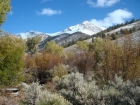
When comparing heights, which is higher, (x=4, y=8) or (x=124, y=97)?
(x=4, y=8)

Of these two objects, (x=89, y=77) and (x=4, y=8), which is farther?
(x=89, y=77)

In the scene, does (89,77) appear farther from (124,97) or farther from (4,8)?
(124,97)

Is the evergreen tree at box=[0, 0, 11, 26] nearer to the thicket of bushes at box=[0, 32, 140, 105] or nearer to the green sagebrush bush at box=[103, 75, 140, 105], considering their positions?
the thicket of bushes at box=[0, 32, 140, 105]

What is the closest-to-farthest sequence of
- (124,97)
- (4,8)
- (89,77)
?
(124,97) < (4,8) < (89,77)

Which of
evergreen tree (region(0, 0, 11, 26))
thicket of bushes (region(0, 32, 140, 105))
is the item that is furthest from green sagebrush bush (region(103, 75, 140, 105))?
evergreen tree (region(0, 0, 11, 26))

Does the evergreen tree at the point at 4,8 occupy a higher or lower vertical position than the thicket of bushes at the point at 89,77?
higher

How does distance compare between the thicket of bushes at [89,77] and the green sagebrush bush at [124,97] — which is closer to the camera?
the green sagebrush bush at [124,97]

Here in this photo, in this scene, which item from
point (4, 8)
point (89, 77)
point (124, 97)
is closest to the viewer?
point (124, 97)

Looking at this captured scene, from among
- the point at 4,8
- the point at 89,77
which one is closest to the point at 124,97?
the point at 4,8

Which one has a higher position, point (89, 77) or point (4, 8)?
point (4, 8)

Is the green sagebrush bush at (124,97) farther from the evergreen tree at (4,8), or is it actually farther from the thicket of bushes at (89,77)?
the evergreen tree at (4,8)

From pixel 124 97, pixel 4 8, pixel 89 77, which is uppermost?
pixel 4 8

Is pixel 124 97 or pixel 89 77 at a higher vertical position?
pixel 89 77

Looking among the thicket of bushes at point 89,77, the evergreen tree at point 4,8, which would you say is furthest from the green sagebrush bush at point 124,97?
the evergreen tree at point 4,8
